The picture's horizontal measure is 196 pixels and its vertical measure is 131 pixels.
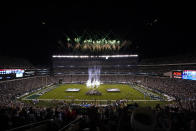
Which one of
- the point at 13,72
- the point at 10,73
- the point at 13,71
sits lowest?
the point at 10,73

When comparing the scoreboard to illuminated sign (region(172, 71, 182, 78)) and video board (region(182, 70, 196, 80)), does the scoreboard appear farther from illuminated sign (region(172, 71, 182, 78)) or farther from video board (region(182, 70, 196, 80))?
video board (region(182, 70, 196, 80))

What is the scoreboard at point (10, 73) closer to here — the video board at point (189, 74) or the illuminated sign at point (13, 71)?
the illuminated sign at point (13, 71)

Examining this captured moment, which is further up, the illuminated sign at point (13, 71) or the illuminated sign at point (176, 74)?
the illuminated sign at point (13, 71)

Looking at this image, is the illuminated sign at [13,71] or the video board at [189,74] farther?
the illuminated sign at [13,71]

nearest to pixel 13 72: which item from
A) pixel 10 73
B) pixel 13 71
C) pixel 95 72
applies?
pixel 13 71

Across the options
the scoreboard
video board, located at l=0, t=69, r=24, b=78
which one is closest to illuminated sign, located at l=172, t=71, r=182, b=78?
the scoreboard

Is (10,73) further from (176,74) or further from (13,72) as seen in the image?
(176,74)

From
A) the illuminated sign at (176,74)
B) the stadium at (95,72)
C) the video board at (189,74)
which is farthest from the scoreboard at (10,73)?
the video board at (189,74)

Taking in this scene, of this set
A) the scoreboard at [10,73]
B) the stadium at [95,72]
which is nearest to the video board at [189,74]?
the stadium at [95,72]

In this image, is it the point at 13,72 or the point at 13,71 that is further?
the point at 13,71

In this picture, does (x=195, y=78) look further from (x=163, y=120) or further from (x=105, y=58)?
(x=105, y=58)

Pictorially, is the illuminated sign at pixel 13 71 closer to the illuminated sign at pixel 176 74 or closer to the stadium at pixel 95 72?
the stadium at pixel 95 72

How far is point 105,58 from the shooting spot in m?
85.9

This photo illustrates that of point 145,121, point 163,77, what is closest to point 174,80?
point 163,77
